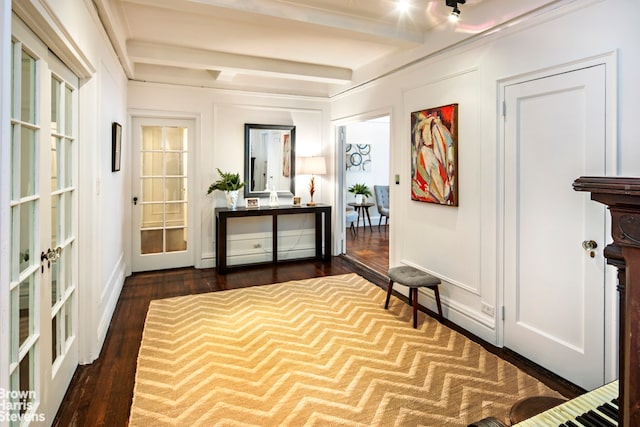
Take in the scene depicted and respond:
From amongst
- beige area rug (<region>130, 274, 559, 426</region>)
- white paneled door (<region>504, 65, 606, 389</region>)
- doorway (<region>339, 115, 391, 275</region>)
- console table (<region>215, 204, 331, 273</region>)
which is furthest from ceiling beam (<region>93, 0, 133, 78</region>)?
doorway (<region>339, 115, 391, 275</region>)

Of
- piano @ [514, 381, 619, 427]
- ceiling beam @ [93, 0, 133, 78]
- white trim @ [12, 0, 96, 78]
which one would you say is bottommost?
piano @ [514, 381, 619, 427]

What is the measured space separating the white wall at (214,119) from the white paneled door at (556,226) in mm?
3313

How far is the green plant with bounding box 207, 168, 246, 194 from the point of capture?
4844mm

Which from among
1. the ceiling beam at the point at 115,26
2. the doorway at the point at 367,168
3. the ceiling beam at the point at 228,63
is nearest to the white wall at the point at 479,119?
the ceiling beam at the point at 228,63

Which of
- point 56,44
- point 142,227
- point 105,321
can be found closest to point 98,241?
point 105,321

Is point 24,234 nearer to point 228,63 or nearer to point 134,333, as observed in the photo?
point 134,333

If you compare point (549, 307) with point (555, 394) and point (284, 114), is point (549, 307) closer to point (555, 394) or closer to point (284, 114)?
point (555, 394)

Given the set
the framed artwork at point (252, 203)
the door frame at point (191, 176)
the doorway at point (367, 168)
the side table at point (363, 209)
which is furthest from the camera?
the doorway at point (367, 168)

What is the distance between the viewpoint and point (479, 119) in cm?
296

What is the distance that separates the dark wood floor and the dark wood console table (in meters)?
2.04

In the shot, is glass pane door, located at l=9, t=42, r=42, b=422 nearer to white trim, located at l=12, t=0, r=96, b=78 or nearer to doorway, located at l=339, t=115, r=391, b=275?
white trim, located at l=12, t=0, r=96, b=78

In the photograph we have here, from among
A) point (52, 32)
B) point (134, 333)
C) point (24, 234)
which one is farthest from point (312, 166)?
point (24, 234)

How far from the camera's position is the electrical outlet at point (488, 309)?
2.89 metres

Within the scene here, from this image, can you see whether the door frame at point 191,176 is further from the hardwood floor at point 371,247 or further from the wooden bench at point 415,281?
the wooden bench at point 415,281
